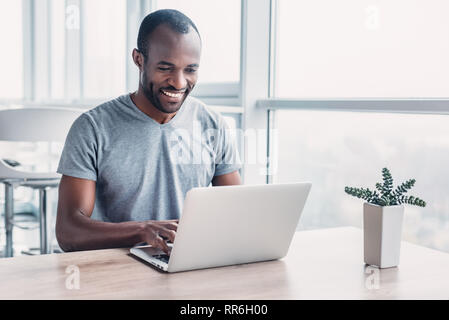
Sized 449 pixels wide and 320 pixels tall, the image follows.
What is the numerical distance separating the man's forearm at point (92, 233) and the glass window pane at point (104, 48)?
249 cm

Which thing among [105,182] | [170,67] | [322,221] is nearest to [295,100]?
[322,221]

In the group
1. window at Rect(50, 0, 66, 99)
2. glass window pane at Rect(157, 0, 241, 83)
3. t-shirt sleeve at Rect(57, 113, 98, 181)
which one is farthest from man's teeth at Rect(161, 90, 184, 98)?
window at Rect(50, 0, 66, 99)

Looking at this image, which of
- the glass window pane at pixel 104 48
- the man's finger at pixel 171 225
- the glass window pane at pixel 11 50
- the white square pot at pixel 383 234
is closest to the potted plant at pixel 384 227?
the white square pot at pixel 383 234

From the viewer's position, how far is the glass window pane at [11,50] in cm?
454

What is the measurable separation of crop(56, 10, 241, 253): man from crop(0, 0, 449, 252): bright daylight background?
72 cm

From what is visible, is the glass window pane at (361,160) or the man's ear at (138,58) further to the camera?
the glass window pane at (361,160)

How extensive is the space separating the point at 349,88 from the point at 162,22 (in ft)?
3.04

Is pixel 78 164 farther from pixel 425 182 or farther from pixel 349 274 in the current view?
pixel 425 182

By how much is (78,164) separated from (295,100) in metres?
1.22

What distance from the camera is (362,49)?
2240 mm

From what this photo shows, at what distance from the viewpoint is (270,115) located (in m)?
2.78

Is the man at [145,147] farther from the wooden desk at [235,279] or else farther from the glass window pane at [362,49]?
the glass window pane at [362,49]

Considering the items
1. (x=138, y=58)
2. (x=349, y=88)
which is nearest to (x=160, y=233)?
(x=138, y=58)

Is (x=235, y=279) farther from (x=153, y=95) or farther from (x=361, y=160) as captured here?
(x=361, y=160)
